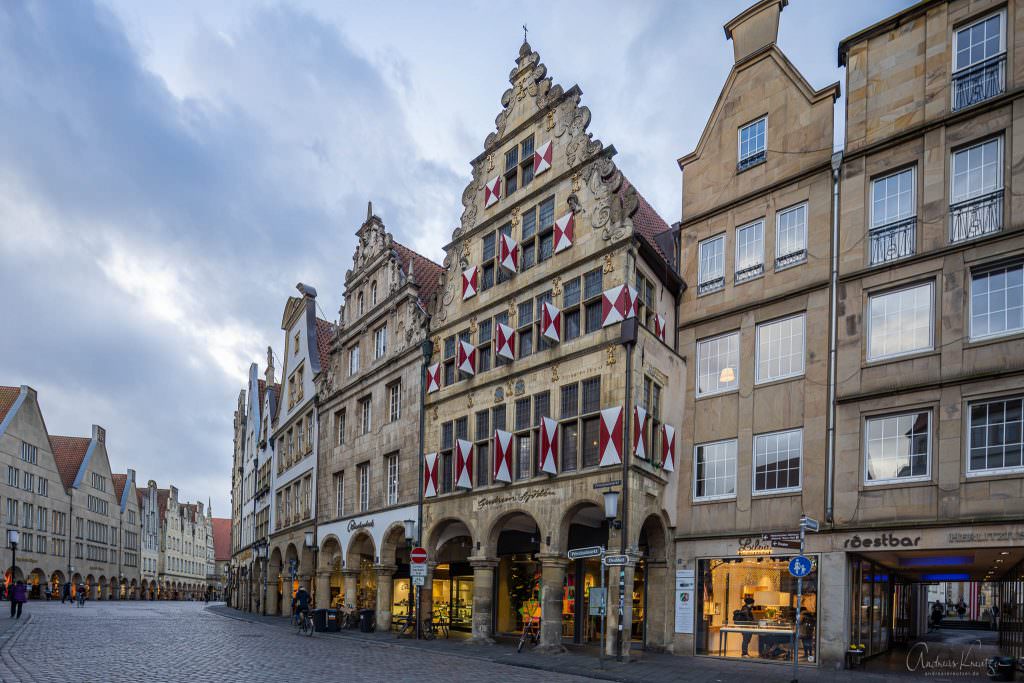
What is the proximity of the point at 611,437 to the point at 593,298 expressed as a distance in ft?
12.5

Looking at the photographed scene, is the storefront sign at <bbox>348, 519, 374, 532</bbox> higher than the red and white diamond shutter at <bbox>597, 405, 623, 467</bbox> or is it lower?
lower

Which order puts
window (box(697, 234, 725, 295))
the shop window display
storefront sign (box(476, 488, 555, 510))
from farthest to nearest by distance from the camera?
storefront sign (box(476, 488, 555, 510))
window (box(697, 234, 725, 295))
the shop window display

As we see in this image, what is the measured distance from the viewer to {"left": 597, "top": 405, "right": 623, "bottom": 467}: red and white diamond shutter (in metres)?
21.5

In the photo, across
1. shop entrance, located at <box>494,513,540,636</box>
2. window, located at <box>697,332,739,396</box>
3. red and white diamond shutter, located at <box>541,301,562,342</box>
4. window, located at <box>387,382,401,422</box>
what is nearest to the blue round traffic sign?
window, located at <box>697,332,739,396</box>

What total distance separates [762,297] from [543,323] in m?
5.66

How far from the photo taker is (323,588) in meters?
35.6

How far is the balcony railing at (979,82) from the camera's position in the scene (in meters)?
18.2

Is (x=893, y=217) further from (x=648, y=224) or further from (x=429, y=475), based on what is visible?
(x=429, y=475)

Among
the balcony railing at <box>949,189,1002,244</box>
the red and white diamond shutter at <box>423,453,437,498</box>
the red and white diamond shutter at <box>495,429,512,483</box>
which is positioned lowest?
the red and white diamond shutter at <box>423,453,437,498</box>

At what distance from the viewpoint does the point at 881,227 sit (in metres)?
19.7

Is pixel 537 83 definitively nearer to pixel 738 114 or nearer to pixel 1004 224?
pixel 738 114

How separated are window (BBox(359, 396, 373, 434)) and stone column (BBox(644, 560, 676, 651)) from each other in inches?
574

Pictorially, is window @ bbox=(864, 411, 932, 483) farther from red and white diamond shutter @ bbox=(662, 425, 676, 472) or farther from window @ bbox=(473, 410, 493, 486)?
window @ bbox=(473, 410, 493, 486)

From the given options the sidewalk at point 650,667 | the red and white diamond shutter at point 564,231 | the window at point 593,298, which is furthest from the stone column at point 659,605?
the red and white diamond shutter at point 564,231
